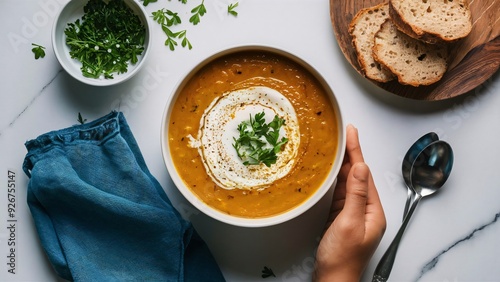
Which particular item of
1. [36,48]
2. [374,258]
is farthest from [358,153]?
[36,48]

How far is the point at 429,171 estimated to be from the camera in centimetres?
271

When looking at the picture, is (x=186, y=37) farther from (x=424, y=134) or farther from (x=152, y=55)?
(x=424, y=134)

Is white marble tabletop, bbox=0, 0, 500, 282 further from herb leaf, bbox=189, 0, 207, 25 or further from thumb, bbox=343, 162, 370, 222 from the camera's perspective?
thumb, bbox=343, 162, 370, 222

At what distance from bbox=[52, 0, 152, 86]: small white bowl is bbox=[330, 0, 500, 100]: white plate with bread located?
0.86 metres

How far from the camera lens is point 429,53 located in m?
2.72

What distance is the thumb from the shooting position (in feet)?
8.00

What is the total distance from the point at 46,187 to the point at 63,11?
2.54 ft

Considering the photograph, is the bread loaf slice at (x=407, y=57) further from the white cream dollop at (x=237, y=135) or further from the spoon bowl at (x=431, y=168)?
the white cream dollop at (x=237, y=135)

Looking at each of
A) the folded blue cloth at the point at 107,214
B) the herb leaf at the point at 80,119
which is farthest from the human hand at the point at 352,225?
the herb leaf at the point at 80,119

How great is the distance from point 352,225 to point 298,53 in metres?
0.83

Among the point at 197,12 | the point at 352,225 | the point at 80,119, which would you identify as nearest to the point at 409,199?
the point at 352,225

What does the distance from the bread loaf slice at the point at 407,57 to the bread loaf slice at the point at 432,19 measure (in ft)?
0.16

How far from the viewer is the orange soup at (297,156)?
8.11ft

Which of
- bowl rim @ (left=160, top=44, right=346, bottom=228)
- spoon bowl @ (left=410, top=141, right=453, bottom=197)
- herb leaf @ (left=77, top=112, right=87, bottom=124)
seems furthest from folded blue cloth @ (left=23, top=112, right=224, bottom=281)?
spoon bowl @ (left=410, top=141, right=453, bottom=197)
